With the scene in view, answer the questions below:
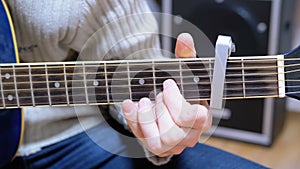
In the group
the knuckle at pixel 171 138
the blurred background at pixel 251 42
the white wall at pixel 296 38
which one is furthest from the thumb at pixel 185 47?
the white wall at pixel 296 38

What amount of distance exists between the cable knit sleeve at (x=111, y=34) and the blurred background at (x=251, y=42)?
732 mm

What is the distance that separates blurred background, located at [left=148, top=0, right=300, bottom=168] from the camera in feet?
5.26

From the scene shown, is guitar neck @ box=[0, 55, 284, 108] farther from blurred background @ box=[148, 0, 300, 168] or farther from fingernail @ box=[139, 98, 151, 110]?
blurred background @ box=[148, 0, 300, 168]

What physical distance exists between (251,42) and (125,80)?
100 centimetres

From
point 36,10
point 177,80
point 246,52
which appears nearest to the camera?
point 177,80

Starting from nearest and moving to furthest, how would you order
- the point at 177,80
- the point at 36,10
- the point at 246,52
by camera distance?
1. the point at 177,80
2. the point at 36,10
3. the point at 246,52

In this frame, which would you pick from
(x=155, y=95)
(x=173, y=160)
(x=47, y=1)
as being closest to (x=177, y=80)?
(x=155, y=95)

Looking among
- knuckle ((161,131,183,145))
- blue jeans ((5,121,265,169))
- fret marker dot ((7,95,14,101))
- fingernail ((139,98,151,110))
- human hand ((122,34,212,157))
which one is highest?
fret marker dot ((7,95,14,101))

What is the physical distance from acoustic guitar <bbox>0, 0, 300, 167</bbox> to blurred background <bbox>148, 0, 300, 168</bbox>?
2.90ft

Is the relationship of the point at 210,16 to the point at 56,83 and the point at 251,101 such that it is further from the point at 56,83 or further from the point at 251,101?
the point at 56,83

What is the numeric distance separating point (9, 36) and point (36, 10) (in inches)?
2.6

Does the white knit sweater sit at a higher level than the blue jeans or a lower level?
higher

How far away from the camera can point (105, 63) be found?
0.73 metres

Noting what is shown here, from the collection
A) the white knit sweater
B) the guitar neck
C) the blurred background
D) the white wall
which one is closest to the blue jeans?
the white knit sweater
